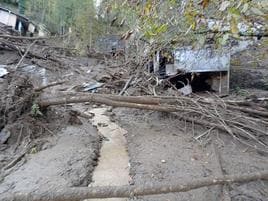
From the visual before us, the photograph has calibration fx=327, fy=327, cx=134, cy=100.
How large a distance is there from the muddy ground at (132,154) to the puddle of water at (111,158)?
0.09m

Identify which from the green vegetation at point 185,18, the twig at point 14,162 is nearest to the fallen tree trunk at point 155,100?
the green vegetation at point 185,18

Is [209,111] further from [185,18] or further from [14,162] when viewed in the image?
[14,162]

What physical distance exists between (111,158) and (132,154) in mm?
350

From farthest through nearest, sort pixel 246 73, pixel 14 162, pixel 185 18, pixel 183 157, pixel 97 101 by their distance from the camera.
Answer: pixel 246 73 < pixel 97 101 < pixel 183 157 < pixel 14 162 < pixel 185 18

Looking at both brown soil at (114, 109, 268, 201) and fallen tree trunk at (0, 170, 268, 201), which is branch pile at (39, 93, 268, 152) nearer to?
brown soil at (114, 109, 268, 201)

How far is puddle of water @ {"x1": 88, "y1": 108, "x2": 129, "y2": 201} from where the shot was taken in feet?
14.8

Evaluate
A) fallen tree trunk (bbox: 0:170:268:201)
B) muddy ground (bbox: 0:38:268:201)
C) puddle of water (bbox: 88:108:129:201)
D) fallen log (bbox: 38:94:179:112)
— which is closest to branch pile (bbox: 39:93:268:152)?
fallen log (bbox: 38:94:179:112)

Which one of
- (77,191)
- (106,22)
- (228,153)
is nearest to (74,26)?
(106,22)

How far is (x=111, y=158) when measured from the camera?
530 centimetres

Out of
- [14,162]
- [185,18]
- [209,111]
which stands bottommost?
[14,162]

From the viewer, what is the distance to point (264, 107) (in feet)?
23.1

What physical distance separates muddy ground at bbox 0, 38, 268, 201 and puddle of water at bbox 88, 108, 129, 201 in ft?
0.29

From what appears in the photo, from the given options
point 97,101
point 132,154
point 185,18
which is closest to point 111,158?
point 132,154

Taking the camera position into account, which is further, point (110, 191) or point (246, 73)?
point (246, 73)
